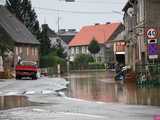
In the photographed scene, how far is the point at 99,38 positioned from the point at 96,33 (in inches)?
120

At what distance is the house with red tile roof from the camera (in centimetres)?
14825

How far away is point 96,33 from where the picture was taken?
15988 cm

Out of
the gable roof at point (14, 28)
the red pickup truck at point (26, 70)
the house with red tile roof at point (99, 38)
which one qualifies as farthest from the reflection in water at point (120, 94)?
the house with red tile roof at point (99, 38)

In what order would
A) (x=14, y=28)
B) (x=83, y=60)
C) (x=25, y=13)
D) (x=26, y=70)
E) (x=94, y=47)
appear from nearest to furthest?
(x=26, y=70) < (x=14, y=28) < (x=25, y=13) < (x=83, y=60) < (x=94, y=47)

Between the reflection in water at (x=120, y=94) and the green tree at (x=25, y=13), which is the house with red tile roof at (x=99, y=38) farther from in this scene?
the reflection in water at (x=120, y=94)

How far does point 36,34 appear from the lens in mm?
112000

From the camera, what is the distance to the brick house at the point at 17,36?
90562 mm

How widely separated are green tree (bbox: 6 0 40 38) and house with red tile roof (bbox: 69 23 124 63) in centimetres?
3432

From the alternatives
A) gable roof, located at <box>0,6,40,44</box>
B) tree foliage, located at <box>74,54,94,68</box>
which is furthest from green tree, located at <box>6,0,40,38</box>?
tree foliage, located at <box>74,54,94,68</box>

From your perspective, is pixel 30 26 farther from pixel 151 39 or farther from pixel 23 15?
pixel 151 39

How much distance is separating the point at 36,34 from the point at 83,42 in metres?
50.3

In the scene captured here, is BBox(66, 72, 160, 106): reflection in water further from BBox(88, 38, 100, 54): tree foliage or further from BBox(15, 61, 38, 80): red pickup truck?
BBox(88, 38, 100, 54): tree foliage

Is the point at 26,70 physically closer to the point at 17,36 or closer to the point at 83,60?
the point at 17,36

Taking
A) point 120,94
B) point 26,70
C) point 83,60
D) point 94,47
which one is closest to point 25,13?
point 83,60
